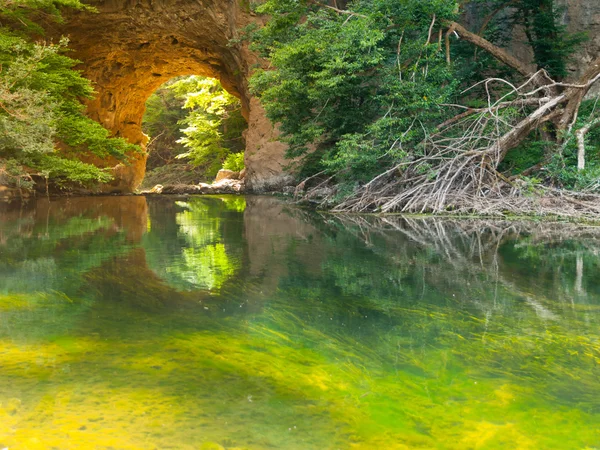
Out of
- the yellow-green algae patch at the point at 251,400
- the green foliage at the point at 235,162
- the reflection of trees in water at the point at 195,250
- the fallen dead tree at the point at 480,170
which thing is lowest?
the yellow-green algae patch at the point at 251,400

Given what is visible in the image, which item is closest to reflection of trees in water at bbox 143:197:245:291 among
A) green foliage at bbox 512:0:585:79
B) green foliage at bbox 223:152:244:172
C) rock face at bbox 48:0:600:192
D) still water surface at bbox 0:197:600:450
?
still water surface at bbox 0:197:600:450

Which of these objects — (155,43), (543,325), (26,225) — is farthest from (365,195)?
(155,43)

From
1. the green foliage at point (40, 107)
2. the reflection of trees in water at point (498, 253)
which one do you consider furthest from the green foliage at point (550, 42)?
the green foliage at point (40, 107)

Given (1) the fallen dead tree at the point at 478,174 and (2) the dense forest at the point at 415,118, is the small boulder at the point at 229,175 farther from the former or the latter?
(1) the fallen dead tree at the point at 478,174

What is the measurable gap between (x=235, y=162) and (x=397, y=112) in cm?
1737

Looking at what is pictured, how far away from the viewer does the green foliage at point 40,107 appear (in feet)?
34.2

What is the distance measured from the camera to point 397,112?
1065 cm

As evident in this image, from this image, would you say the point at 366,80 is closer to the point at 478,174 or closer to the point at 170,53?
the point at 478,174

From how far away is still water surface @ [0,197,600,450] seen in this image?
191cm

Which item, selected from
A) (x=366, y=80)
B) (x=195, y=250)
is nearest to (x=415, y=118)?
(x=366, y=80)

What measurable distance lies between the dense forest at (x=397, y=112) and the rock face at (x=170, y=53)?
9.97 ft

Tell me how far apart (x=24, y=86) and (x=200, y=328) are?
10.2 m

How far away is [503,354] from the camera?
8.68 ft

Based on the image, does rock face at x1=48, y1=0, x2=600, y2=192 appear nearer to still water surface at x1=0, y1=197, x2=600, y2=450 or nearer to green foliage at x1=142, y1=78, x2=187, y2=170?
green foliage at x1=142, y1=78, x2=187, y2=170
